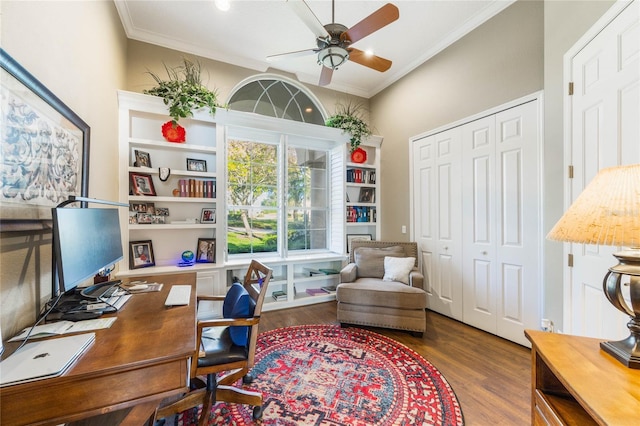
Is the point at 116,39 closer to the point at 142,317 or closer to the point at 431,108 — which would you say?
the point at 142,317

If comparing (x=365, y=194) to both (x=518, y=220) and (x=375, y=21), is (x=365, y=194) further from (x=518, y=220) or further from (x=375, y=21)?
(x=375, y=21)

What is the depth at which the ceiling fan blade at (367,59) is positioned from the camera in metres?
2.30

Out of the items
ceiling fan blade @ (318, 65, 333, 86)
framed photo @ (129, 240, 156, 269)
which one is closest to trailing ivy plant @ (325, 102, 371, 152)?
ceiling fan blade @ (318, 65, 333, 86)

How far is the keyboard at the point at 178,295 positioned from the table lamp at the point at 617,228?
180 centimetres

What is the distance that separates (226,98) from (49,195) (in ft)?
8.25

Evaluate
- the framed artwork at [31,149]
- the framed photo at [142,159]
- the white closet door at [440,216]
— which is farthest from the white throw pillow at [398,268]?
the framed photo at [142,159]

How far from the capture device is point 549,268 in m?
1.98

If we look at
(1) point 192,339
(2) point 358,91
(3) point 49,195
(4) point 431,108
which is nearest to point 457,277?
(4) point 431,108

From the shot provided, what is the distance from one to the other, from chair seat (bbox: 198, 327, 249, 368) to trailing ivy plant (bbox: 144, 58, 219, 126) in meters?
2.38

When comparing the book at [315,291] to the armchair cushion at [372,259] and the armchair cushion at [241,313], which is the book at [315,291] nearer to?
the armchair cushion at [372,259]

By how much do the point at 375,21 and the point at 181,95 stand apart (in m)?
2.14

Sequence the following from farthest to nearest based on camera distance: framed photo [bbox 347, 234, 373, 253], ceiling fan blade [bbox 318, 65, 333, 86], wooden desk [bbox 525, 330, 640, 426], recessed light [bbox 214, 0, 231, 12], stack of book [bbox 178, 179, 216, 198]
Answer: framed photo [bbox 347, 234, 373, 253], stack of book [bbox 178, 179, 216, 198], ceiling fan blade [bbox 318, 65, 333, 86], recessed light [bbox 214, 0, 231, 12], wooden desk [bbox 525, 330, 640, 426]

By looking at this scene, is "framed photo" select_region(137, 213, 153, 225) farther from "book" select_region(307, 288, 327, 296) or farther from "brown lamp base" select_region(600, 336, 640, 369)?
"brown lamp base" select_region(600, 336, 640, 369)

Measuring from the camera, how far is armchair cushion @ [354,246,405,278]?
10.6 feet
